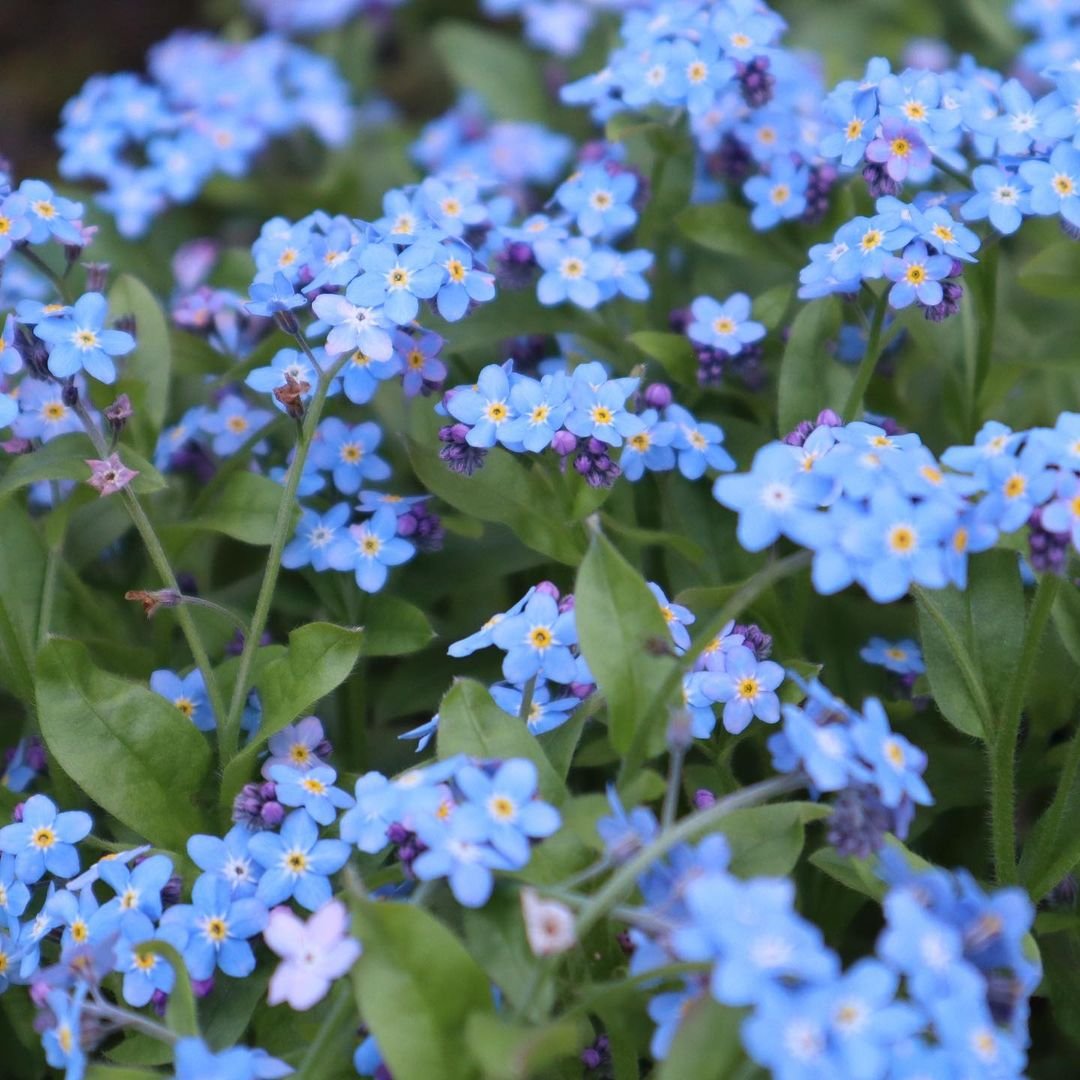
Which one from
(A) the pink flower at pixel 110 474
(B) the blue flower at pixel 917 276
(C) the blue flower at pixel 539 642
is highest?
(B) the blue flower at pixel 917 276

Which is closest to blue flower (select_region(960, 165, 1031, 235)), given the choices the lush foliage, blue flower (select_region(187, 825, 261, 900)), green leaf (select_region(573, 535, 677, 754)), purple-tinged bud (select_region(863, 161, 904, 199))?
the lush foliage

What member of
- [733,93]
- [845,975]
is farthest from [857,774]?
[733,93]

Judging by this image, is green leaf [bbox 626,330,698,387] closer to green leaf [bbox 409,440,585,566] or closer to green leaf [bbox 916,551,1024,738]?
green leaf [bbox 409,440,585,566]

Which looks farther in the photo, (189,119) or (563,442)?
(189,119)

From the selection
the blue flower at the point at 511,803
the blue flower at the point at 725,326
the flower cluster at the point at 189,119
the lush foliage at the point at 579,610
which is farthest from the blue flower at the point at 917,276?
the flower cluster at the point at 189,119

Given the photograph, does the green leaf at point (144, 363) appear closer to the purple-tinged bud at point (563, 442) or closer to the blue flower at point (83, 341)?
the blue flower at point (83, 341)

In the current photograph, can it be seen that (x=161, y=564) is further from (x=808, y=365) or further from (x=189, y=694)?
(x=808, y=365)
